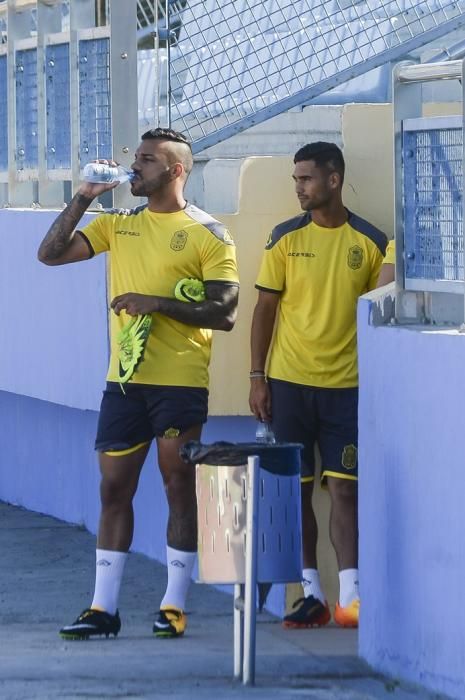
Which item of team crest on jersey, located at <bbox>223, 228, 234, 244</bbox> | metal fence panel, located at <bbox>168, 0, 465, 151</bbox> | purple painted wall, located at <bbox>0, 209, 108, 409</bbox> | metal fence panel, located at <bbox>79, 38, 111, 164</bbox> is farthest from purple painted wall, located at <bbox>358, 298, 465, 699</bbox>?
metal fence panel, located at <bbox>168, 0, 465, 151</bbox>

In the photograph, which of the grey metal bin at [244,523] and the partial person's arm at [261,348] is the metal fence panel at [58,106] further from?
the grey metal bin at [244,523]

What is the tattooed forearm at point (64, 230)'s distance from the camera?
24.1 feet

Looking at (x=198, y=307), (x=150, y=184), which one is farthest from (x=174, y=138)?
(x=198, y=307)

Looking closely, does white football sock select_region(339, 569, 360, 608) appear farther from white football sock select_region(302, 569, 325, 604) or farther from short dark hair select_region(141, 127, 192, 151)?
short dark hair select_region(141, 127, 192, 151)

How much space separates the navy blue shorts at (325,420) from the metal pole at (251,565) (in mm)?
1335

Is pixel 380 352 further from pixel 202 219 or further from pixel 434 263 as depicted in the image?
pixel 202 219

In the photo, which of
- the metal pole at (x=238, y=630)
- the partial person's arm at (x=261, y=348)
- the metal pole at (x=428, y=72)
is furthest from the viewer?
the partial person's arm at (x=261, y=348)

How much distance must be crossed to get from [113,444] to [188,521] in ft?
1.46

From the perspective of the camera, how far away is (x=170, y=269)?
24.0 ft

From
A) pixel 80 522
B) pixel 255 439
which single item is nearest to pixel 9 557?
pixel 80 522

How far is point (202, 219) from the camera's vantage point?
24.3 feet

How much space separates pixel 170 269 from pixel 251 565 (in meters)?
1.50

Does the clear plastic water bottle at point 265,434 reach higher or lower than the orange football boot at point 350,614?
higher

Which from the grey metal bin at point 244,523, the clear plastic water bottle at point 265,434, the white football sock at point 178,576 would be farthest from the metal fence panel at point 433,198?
the white football sock at point 178,576
